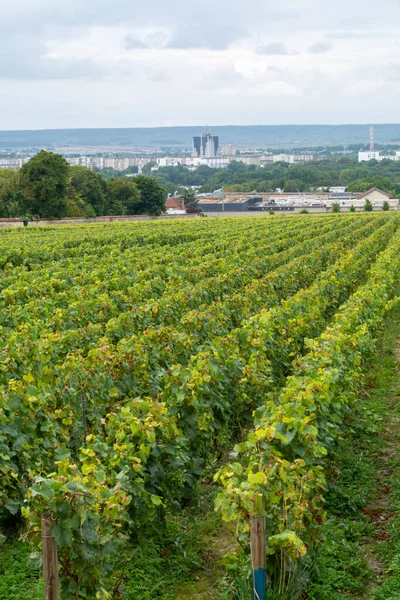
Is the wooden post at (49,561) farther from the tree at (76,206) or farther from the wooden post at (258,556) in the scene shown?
the tree at (76,206)

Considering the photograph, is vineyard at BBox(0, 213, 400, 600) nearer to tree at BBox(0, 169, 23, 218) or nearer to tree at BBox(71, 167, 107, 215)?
tree at BBox(0, 169, 23, 218)

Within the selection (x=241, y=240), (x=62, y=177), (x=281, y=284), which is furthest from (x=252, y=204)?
(x=281, y=284)

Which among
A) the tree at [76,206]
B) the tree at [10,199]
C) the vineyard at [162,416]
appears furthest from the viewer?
the tree at [76,206]

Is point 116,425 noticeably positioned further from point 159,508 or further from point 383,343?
point 383,343

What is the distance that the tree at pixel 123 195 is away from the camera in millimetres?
90812

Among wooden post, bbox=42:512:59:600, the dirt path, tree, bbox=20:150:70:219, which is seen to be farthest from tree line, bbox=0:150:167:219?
wooden post, bbox=42:512:59:600

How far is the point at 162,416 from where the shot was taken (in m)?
7.47

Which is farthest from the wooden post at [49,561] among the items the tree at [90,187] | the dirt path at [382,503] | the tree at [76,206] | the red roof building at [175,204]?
the red roof building at [175,204]

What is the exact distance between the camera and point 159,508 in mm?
7445

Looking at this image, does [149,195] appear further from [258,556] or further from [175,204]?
[258,556]

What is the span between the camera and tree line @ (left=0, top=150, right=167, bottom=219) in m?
73.0

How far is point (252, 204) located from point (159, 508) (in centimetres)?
11739

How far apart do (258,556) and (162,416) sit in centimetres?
191

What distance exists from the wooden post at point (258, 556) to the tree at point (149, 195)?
87763 millimetres
